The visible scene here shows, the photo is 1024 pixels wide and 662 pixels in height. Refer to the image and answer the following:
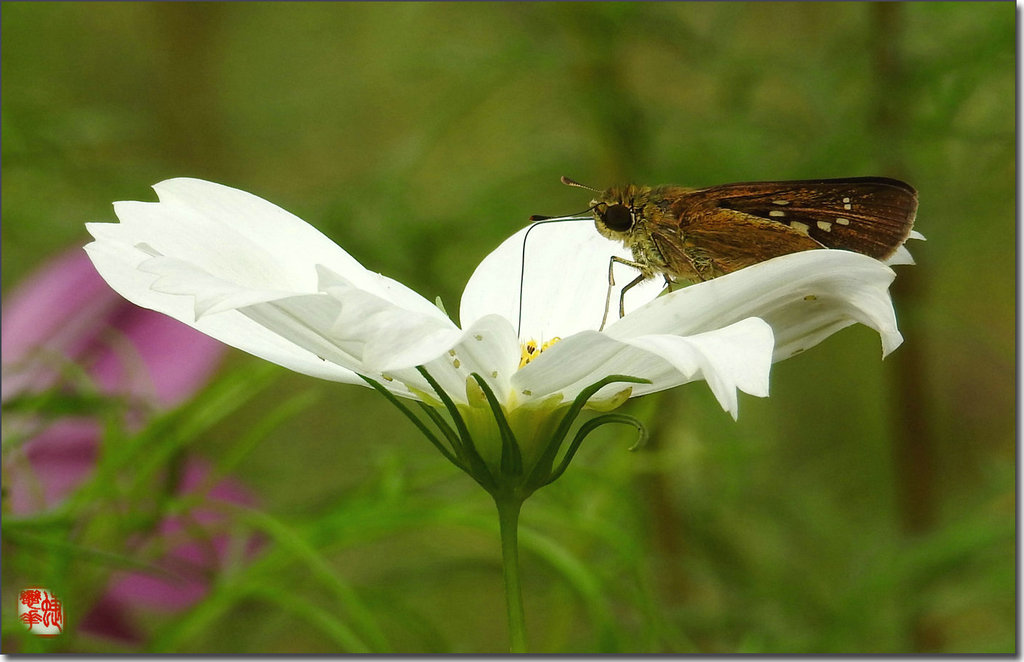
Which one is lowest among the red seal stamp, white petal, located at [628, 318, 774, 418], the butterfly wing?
the red seal stamp

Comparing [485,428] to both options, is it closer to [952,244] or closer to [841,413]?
[952,244]

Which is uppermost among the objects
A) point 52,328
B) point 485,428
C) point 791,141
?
point 791,141

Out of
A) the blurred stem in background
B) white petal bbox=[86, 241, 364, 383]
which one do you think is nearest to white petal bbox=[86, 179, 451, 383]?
white petal bbox=[86, 241, 364, 383]

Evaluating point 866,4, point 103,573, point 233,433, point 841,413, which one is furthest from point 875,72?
point 233,433

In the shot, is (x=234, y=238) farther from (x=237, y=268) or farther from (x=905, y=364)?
(x=905, y=364)

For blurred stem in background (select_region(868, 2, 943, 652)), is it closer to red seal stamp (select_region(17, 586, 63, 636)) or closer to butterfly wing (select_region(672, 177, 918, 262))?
butterfly wing (select_region(672, 177, 918, 262))

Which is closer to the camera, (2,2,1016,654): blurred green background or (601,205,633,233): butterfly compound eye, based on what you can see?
(601,205,633,233): butterfly compound eye

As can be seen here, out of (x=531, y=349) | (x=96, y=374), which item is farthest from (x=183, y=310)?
(x=96, y=374)
